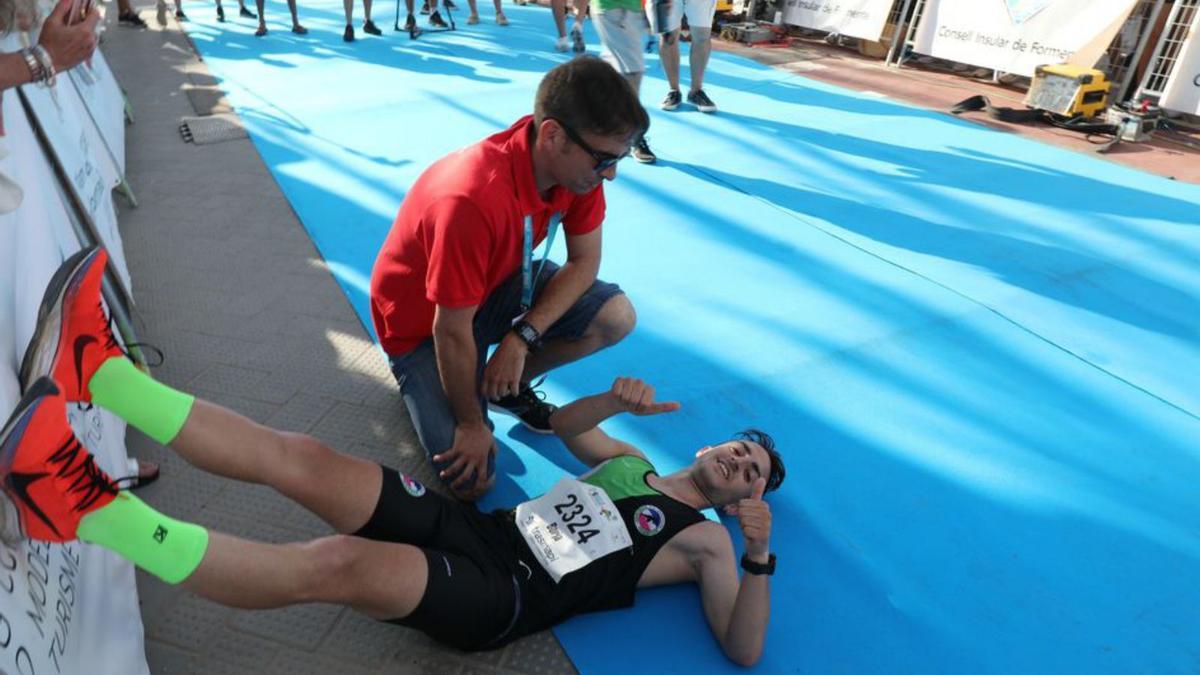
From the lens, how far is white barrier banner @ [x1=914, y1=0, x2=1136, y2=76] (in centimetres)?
612

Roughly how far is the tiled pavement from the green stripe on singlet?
0.42m

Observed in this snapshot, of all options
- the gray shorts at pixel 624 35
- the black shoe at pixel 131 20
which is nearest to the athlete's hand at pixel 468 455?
the gray shorts at pixel 624 35

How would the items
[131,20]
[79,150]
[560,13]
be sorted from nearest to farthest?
[79,150] < [560,13] < [131,20]

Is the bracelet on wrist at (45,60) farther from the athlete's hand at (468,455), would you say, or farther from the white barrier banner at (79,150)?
the athlete's hand at (468,455)

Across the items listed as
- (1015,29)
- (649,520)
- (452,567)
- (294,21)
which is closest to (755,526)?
(649,520)

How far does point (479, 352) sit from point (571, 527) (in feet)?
2.59

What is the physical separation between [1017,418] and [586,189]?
1.88 m

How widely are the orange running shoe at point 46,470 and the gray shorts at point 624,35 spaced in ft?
14.0

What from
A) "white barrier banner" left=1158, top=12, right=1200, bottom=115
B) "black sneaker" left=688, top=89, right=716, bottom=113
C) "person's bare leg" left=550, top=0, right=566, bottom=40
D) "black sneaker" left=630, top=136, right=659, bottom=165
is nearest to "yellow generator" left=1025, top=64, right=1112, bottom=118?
"white barrier banner" left=1158, top=12, right=1200, bottom=115

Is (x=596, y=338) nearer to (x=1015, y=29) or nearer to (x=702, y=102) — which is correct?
(x=702, y=102)

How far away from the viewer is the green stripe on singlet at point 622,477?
1.98m

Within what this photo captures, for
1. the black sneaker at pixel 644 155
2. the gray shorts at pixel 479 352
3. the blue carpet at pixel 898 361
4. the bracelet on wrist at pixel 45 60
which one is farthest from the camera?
the black sneaker at pixel 644 155

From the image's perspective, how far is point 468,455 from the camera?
6.85 ft

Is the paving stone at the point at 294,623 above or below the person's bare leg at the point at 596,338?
below
